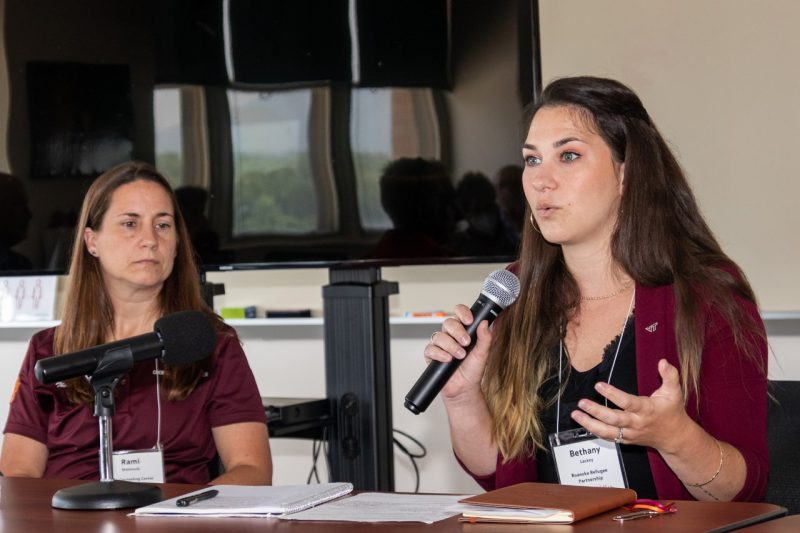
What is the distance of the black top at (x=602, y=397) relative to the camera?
209 centimetres

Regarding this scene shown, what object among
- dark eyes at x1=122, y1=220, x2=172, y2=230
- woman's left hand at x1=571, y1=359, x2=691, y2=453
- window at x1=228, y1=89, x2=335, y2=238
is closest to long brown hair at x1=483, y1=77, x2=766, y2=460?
woman's left hand at x1=571, y1=359, x2=691, y2=453

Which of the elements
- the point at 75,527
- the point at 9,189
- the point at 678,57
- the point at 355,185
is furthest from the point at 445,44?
the point at 75,527

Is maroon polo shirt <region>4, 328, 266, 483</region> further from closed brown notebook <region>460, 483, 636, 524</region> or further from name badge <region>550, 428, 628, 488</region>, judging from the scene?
closed brown notebook <region>460, 483, 636, 524</region>

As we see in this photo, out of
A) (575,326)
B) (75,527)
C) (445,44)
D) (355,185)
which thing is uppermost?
(445,44)

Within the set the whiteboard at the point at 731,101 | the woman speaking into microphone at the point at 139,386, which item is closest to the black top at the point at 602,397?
the woman speaking into microphone at the point at 139,386

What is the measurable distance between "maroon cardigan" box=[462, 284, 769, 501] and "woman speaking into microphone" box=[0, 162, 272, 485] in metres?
0.90

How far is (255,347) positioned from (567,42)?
156 cm

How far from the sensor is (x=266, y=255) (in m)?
3.28

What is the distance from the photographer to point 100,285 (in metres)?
2.79

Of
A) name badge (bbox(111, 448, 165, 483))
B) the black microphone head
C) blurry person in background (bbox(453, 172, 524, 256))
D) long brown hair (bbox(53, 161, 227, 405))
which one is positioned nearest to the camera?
the black microphone head

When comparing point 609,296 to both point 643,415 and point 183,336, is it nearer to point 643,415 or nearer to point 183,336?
point 643,415

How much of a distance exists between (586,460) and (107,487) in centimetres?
86

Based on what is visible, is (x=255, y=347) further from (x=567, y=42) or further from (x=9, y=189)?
(x=567, y=42)

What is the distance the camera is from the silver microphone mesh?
187cm
